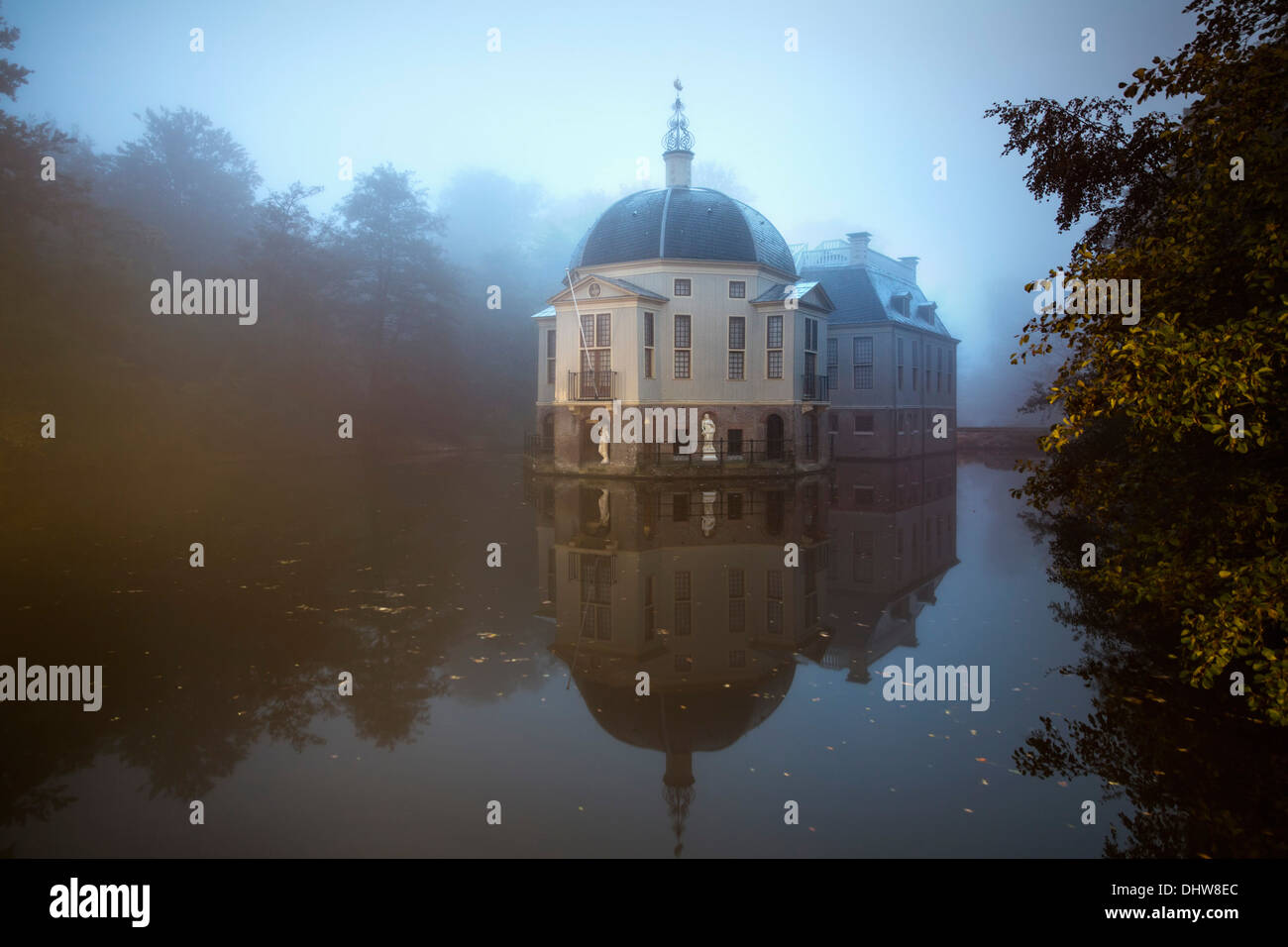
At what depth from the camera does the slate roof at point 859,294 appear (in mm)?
44719

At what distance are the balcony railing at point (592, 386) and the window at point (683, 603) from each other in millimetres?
17778

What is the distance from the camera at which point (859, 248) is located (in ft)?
157

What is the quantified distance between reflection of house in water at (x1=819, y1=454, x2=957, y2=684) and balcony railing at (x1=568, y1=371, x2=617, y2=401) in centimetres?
898

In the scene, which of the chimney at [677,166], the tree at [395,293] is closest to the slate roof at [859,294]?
the chimney at [677,166]

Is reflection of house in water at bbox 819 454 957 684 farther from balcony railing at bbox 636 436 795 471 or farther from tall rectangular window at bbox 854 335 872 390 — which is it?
tall rectangular window at bbox 854 335 872 390

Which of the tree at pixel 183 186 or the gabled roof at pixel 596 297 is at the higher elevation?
the tree at pixel 183 186

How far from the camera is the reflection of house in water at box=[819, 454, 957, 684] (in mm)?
10008

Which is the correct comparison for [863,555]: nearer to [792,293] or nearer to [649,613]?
[649,613]

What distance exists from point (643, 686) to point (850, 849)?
340 centimetres

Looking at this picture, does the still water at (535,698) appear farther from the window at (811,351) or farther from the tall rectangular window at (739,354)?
the window at (811,351)

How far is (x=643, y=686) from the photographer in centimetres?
834

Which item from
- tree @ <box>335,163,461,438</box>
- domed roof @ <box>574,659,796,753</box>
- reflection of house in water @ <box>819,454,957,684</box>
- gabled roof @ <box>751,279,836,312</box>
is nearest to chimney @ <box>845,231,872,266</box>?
gabled roof @ <box>751,279,836,312</box>

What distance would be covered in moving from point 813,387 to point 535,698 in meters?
28.7
